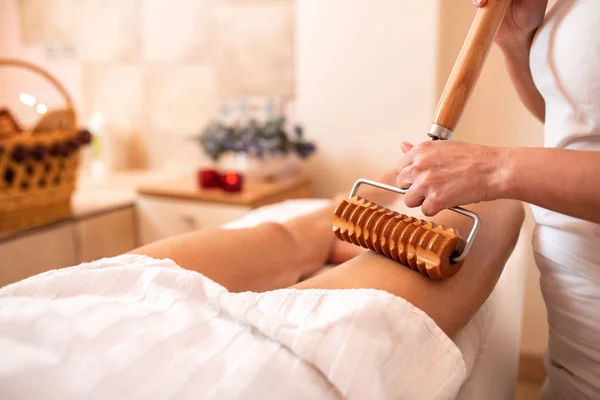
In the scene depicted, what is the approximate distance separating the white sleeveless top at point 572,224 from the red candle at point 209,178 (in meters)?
1.08

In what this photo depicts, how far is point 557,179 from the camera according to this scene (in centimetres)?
56

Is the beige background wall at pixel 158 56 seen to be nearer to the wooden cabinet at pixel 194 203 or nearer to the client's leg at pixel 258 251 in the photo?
the wooden cabinet at pixel 194 203

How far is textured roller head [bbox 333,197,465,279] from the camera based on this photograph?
22.6 inches

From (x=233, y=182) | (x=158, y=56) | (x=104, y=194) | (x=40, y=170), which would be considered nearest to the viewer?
(x=40, y=170)

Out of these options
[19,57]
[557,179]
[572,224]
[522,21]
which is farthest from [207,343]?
[19,57]

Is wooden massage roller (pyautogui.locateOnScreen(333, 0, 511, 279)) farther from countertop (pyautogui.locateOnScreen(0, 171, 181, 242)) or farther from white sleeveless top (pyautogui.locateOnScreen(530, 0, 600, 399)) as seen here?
countertop (pyautogui.locateOnScreen(0, 171, 181, 242))

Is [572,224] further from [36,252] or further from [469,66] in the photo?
[36,252]

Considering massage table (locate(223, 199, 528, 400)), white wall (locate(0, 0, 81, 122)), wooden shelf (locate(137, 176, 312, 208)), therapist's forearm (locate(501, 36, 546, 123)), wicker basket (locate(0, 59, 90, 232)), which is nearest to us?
massage table (locate(223, 199, 528, 400))

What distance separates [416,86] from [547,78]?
95cm

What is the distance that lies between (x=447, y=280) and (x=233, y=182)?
1.09m

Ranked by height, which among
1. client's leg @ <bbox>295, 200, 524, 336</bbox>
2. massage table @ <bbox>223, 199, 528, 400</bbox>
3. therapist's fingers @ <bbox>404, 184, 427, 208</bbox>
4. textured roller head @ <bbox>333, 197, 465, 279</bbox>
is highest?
therapist's fingers @ <bbox>404, 184, 427, 208</bbox>

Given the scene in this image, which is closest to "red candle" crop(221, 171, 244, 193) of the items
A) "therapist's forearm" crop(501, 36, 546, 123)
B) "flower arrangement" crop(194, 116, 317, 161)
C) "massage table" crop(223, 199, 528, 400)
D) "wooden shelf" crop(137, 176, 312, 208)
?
"wooden shelf" crop(137, 176, 312, 208)

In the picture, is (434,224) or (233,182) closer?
(434,224)

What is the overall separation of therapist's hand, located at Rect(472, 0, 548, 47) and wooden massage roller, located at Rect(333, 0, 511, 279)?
8 centimetres
